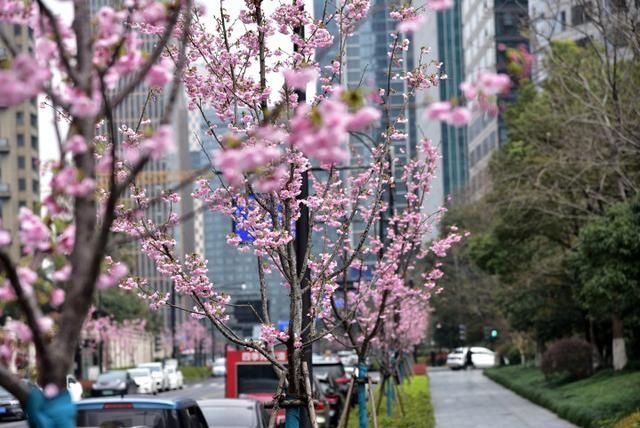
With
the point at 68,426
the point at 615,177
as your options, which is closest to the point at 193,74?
the point at 68,426

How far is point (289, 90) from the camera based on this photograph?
1293 centimetres

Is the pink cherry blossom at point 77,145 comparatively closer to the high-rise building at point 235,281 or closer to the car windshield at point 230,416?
the high-rise building at point 235,281

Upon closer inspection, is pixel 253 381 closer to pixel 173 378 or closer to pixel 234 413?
pixel 234 413

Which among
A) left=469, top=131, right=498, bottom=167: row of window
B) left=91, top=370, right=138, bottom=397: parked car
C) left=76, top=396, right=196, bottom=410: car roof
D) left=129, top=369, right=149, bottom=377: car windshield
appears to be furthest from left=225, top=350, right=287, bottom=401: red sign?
left=469, top=131, right=498, bottom=167: row of window

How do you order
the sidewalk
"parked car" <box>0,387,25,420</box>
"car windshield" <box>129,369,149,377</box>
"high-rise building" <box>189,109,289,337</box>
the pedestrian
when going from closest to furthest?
"high-rise building" <box>189,109,289,337</box> < "parked car" <box>0,387,25,420</box> < the sidewalk < "car windshield" <box>129,369,149,377</box> < the pedestrian

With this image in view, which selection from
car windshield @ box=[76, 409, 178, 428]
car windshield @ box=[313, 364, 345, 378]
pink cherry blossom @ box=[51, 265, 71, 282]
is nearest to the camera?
pink cherry blossom @ box=[51, 265, 71, 282]

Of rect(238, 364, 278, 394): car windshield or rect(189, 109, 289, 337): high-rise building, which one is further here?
rect(238, 364, 278, 394): car windshield

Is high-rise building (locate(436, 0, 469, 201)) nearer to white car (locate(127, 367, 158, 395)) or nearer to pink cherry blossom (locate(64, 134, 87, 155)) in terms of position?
white car (locate(127, 367, 158, 395))

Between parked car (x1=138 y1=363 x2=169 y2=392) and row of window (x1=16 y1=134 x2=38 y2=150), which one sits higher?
row of window (x1=16 y1=134 x2=38 y2=150)

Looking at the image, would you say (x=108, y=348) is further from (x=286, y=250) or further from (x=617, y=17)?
(x=286, y=250)

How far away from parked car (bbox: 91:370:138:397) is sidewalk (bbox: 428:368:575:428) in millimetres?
12696

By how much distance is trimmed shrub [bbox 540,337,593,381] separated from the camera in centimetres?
4259

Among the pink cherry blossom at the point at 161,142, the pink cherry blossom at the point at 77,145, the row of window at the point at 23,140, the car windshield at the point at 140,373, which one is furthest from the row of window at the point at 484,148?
the pink cherry blossom at the point at 161,142

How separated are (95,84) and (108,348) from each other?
346 ft
